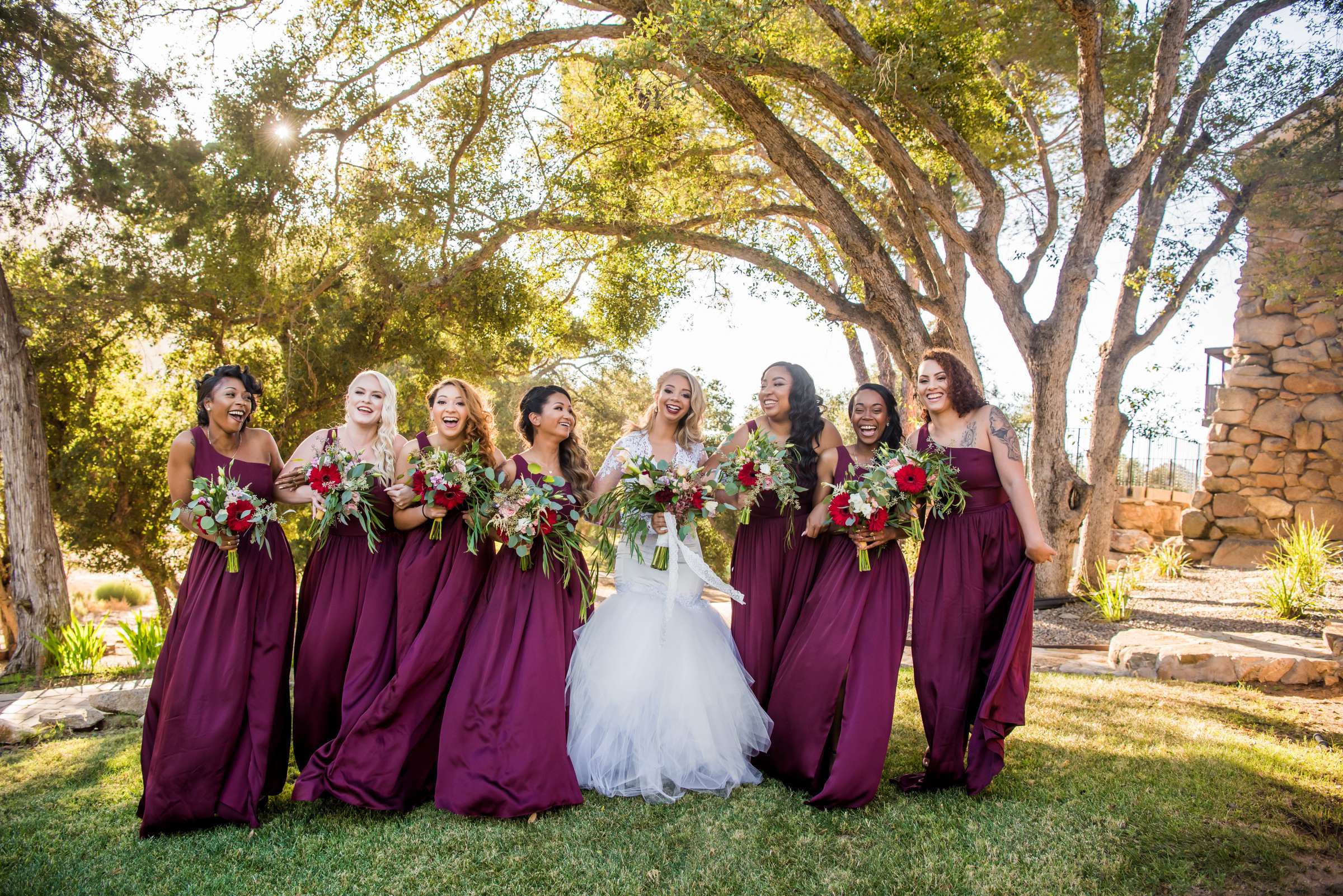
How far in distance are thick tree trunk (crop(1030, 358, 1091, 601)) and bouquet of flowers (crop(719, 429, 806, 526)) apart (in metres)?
6.71

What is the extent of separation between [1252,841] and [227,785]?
482 cm

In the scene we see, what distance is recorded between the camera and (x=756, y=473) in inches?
180

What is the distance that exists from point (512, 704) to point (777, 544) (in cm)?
184

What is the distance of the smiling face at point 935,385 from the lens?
189 inches

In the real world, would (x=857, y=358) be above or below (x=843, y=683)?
above

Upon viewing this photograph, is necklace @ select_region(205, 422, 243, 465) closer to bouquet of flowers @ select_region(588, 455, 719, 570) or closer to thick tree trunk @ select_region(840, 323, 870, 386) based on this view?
bouquet of flowers @ select_region(588, 455, 719, 570)

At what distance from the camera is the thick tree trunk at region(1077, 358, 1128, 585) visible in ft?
37.4

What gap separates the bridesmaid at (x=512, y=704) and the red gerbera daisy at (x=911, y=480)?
68.9 inches

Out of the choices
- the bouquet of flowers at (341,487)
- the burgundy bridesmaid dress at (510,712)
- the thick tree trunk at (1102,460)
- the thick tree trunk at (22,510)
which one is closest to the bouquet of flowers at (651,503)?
the burgundy bridesmaid dress at (510,712)

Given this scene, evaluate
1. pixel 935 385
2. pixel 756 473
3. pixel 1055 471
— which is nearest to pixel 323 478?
pixel 756 473

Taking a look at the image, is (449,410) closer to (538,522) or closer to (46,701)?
(538,522)

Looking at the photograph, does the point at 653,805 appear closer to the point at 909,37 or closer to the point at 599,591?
the point at 909,37

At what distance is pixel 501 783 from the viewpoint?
13.7 feet

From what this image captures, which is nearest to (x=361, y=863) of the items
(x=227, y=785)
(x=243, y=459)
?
(x=227, y=785)
